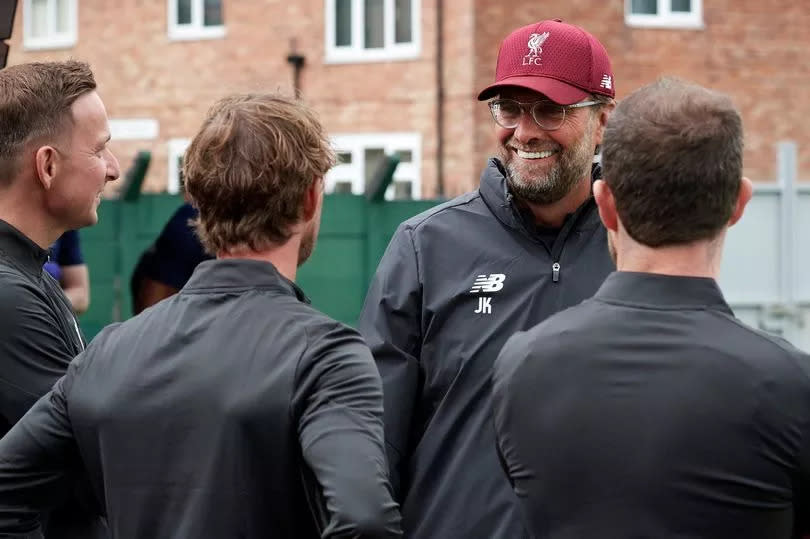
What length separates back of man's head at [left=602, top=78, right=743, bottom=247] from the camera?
2.54 meters

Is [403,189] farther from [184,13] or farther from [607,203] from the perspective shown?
[607,203]

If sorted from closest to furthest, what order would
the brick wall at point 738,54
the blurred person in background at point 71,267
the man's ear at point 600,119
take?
the man's ear at point 600,119, the blurred person in background at point 71,267, the brick wall at point 738,54

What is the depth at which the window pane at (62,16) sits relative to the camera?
26.5m

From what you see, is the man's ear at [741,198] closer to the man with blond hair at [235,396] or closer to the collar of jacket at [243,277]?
the man with blond hair at [235,396]

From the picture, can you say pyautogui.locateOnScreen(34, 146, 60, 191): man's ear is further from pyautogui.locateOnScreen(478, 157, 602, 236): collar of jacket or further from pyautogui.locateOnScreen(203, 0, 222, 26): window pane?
pyautogui.locateOnScreen(203, 0, 222, 26): window pane

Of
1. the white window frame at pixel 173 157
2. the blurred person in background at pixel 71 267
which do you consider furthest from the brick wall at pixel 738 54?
the blurred person in background at pixel 71 267

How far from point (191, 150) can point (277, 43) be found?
71.0 ft

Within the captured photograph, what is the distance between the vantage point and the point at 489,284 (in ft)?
12.3

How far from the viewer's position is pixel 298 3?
24078 millimetres

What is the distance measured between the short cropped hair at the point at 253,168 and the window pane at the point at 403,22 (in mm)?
21131

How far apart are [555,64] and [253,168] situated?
134 cm

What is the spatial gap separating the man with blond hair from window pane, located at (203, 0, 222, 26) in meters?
22.8

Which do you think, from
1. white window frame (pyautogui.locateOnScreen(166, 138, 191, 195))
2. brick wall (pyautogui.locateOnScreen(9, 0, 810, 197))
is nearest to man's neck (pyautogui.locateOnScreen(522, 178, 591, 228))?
brick wall (pyautogui.locateOnScreen(9, 0, 810, 197))

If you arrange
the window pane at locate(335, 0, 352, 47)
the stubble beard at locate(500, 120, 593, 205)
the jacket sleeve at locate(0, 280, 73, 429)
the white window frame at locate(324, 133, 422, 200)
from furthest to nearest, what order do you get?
the window pane at locate(335, 0, 352, 47) → the white window frame at locate(324, 133, 422, 200) → the stubble beard at locate(500, 120, 593, 205) → the jacket sleeve at locate(0, 280, 73, 429)
